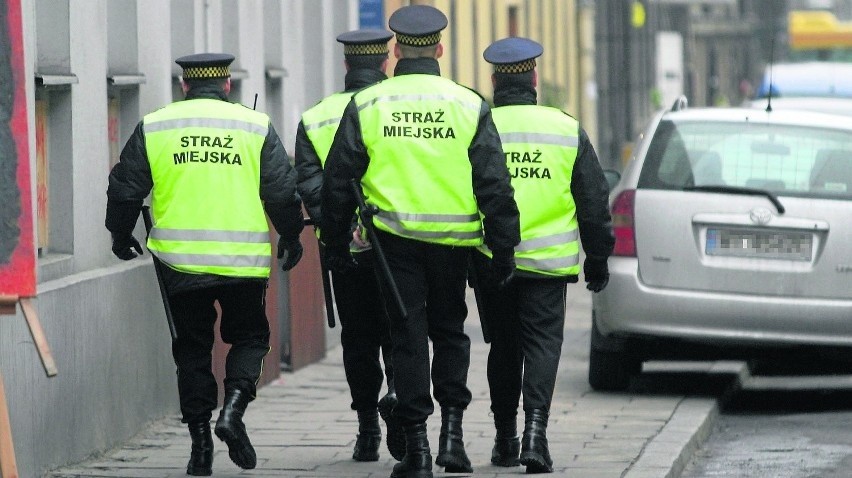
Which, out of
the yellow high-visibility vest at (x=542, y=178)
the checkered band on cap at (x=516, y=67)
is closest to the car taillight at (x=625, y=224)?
the yellow high-visibility vest at (x=542, y=178)

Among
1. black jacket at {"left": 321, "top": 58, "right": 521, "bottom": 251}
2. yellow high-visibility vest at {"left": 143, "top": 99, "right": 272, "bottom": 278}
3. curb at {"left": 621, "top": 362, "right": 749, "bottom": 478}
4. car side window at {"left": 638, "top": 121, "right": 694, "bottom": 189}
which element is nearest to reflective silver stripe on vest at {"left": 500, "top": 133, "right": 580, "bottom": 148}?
black jacket at {"left": 321, "top": 58, "right": 521, "bottom": 251}

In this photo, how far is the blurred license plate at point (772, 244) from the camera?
10.7 m

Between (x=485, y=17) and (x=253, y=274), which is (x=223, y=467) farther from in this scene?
(x=485, y=17)

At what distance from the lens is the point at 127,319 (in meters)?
9.56

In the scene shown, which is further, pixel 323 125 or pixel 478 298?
pixel 323 125

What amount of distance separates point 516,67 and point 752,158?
2930 mm

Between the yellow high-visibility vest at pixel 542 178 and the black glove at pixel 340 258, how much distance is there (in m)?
0.78

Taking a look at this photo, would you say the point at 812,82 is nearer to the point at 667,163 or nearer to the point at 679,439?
the point at 667,163

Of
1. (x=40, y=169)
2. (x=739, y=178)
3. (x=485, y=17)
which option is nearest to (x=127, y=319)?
(x=40, y=169)

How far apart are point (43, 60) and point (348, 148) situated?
6.08 feet

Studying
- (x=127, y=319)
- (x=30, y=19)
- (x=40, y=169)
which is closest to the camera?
(x=30, y=19)

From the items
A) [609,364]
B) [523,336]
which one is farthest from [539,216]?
[609,364]

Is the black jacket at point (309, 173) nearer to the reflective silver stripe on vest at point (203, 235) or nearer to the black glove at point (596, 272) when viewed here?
the reflective silver stripe on vest at point (203, 235)

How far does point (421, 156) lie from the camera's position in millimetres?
7707
